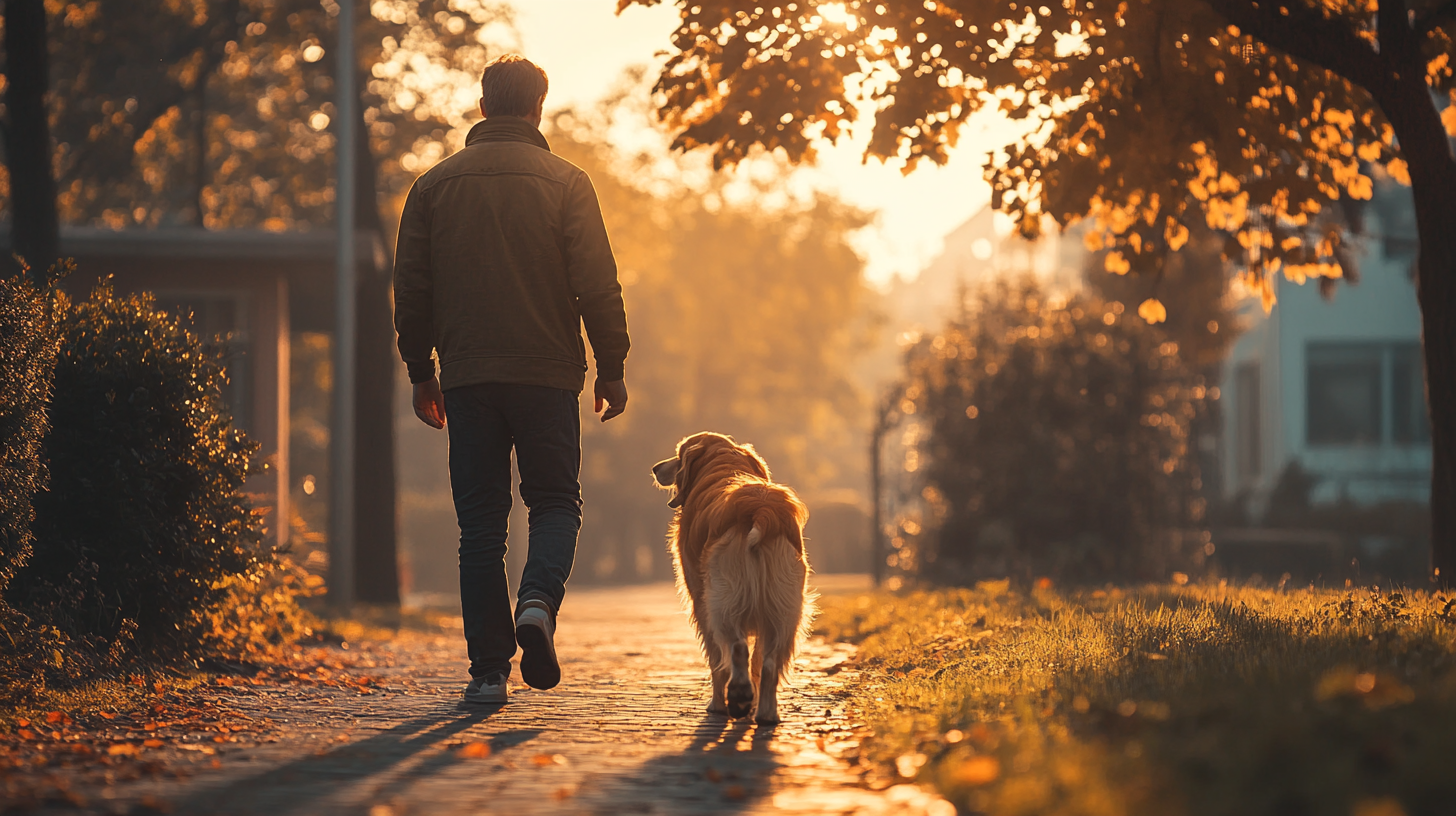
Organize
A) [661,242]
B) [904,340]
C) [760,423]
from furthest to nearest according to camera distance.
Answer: [760,423] → [661,242] → [904,340]

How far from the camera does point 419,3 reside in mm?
24344

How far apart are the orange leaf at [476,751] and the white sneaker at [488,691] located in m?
1.08

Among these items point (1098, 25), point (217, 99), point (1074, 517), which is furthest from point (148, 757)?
point (217, 99)

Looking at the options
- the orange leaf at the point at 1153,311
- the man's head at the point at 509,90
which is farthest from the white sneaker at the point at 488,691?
the orange leaf at the point at 1153,311

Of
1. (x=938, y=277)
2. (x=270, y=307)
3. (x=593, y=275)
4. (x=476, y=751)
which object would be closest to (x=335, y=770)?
(x=476, y=751)

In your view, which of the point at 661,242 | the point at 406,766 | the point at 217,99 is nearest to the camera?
the point at 406,766

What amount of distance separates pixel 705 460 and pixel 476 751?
2.05m

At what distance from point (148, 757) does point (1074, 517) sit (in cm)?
1277

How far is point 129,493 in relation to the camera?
668cm

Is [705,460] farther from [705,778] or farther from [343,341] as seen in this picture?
[343,341]

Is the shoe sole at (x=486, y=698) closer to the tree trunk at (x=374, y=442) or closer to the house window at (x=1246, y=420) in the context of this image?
the tree trunk at (x=374, y=442)

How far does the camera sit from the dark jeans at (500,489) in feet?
18.2

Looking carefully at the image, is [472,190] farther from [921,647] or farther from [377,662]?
[377,662]

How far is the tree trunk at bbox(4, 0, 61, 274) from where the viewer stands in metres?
10.4
